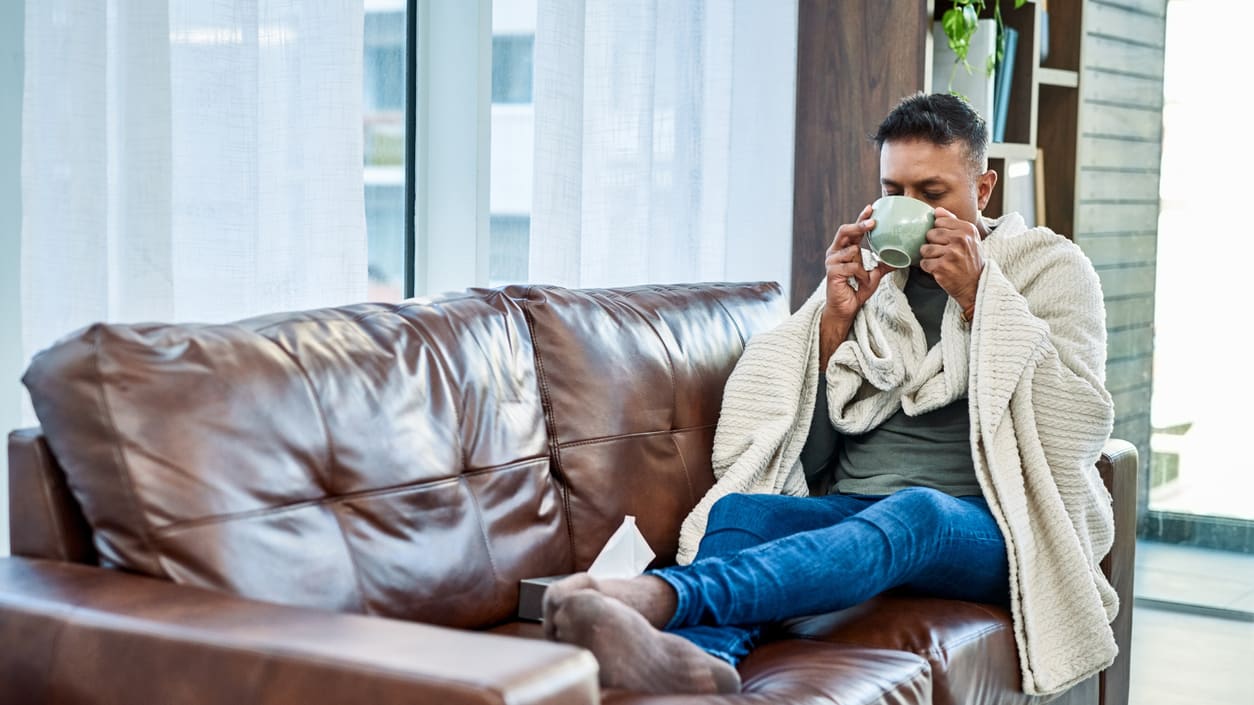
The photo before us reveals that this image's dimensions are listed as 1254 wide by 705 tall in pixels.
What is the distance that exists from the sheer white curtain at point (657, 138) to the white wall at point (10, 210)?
122 cm

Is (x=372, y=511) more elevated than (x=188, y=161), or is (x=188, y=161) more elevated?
(x=188, y=161)

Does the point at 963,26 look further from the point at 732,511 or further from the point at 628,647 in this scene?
the point at 628,647

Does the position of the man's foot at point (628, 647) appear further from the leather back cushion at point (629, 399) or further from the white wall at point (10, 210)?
the white wall at point (10, 210)

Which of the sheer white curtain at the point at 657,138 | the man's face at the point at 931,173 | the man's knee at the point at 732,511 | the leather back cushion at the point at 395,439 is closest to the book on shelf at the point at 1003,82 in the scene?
the sheer white curtain at the point at 657,138

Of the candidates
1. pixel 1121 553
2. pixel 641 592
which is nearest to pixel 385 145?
pixel 641 592

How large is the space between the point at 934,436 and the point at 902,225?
379 mm

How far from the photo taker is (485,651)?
122 cm

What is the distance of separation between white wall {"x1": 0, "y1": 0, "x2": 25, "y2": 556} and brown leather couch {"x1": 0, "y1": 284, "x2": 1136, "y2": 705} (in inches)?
15.7

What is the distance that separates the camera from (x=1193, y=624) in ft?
12.1

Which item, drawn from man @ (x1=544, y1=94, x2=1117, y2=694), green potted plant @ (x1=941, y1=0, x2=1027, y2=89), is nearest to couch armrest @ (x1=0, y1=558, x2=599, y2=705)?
man @ (x1=544, y1=94, x2=1117, y2=694)

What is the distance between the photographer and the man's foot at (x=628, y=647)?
157 cm

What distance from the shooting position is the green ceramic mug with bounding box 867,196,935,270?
2.33 m

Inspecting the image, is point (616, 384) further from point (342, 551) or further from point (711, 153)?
point (711, 153)

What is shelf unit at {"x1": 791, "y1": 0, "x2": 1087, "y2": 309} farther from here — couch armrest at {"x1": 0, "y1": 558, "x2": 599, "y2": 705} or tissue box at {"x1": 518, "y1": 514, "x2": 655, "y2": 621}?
couch armrest at {"x1": 0, "y1": 558, "x2": 599, "y2": 705}
